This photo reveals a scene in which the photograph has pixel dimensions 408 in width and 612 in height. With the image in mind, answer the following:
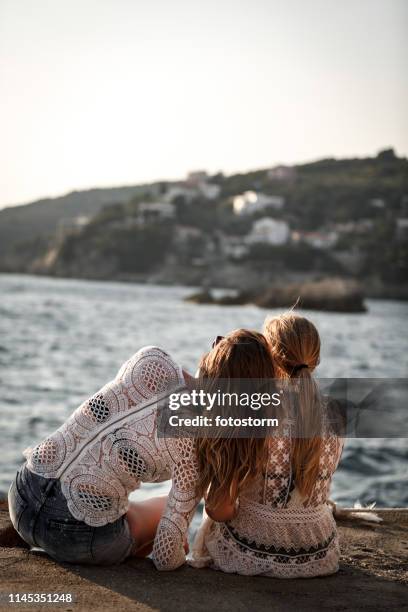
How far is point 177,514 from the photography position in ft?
7.16

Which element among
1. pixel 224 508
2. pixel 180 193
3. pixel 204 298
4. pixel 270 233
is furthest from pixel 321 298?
pixel 180 193

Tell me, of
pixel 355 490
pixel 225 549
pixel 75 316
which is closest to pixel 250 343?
pixel 225 549

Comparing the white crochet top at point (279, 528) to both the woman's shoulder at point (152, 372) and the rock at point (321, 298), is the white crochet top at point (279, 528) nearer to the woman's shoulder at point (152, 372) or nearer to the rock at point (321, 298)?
the woman's shoulder at point (152, 372)

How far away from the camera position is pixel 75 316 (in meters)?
26.8

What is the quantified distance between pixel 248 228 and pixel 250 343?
76.7m

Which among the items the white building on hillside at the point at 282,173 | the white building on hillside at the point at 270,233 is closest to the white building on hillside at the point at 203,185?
the white building on hillside at the point at 282,173

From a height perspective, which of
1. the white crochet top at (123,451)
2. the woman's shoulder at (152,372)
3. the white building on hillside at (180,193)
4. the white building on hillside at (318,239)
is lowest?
the white crochet top at (123,451)

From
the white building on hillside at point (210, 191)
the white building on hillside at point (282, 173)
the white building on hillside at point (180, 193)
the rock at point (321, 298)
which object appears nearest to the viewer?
the rock at point (321, 298)

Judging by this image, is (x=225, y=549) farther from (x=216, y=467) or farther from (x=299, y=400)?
(x=299, y=400)

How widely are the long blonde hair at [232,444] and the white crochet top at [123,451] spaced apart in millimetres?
55

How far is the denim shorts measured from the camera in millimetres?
2184

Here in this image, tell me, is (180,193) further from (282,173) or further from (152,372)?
(152,372)

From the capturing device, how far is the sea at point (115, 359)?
19.4 feet

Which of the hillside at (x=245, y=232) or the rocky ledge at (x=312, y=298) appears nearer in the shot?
the rocky ledge at (x=312, y=298)
